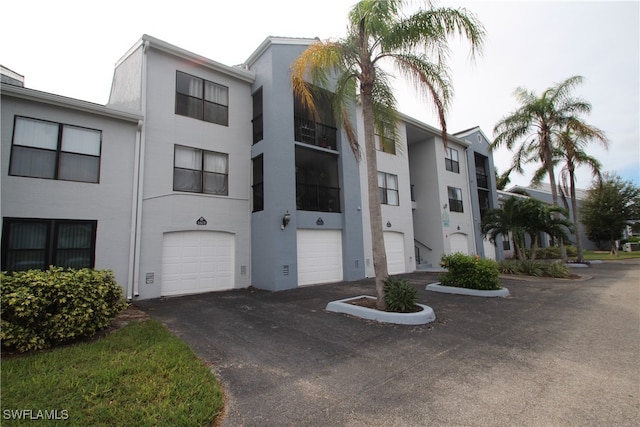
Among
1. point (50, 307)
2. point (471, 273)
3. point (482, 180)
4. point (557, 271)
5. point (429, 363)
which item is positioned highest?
point (482, 180)

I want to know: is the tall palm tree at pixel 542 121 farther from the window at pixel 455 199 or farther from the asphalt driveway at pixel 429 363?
the asphalt driveway at pixel 429 363

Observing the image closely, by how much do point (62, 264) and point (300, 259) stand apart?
24.2ft

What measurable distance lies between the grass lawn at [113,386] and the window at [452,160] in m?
19.4

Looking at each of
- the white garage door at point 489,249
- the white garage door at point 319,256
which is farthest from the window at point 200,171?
the white garage door at point 489,249

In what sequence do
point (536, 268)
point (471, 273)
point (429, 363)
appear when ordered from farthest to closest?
point (536, 268) < point (471, 273) < point (429, 363)

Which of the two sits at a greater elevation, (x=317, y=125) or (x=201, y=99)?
(x=201, y=99)

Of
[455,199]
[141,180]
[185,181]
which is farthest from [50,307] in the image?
[455,199]

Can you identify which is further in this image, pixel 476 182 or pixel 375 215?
pixel 476 182

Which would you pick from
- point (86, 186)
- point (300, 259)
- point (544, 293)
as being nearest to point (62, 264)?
point (86, 186)

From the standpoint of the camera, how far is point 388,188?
16.3 metres

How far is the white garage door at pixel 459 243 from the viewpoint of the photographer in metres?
18.8

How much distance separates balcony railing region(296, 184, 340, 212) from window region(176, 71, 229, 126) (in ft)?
13.6

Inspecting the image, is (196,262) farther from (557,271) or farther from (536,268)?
(557,271)

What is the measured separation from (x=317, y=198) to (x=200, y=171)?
4.86 m
